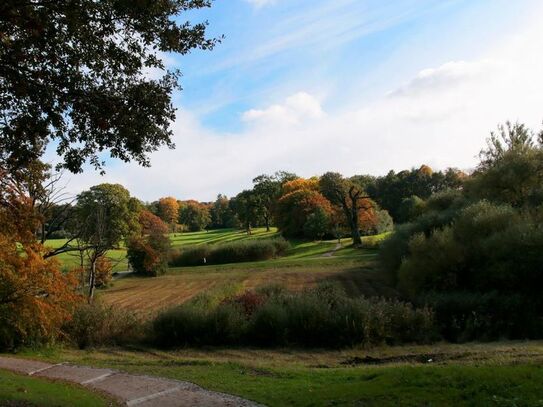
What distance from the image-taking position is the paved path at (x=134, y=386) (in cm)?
1037

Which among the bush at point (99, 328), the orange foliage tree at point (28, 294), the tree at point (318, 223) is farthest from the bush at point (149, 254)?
the orange foliage tree at point (28, 294)

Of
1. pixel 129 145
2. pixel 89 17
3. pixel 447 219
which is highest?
pixel 89 17

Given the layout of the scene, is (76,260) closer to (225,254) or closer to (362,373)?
(225,254)

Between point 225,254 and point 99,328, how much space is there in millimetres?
49026

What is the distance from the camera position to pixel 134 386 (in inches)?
488

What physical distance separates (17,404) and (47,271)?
1102 cm

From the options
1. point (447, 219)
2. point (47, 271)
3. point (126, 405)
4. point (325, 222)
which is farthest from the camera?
point (325, 222)

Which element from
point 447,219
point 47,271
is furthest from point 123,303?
point 447,219

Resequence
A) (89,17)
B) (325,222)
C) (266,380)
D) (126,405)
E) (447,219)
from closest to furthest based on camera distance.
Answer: (89,17), (126,405), (266,380), (447,219), (325,222)

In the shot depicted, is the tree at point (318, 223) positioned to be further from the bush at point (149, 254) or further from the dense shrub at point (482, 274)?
the dense shrub at point (482, 274)

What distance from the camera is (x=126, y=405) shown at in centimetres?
1046

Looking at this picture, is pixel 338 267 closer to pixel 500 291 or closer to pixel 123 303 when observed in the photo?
pixel 123 303

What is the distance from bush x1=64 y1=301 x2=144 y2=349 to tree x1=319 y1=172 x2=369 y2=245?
172 feet

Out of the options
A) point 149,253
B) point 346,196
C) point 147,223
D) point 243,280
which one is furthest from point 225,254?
point 243,280
